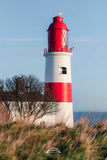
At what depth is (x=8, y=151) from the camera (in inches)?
237

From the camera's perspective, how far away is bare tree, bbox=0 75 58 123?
24.0m

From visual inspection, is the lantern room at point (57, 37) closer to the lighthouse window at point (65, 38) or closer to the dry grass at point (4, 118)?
the lighthouse window at point (65, 38)

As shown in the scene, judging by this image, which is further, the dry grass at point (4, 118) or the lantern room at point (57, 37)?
the lantern room at point (57, 37)

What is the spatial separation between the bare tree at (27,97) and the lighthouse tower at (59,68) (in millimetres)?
674

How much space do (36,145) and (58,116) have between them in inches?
735

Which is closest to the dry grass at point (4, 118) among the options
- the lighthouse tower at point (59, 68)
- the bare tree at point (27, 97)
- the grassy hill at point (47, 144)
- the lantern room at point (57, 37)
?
the grassy hill at point (47, 144)

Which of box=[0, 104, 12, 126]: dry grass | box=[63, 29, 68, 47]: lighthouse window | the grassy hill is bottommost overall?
the grassy hill

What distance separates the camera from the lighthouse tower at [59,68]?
24.9 m

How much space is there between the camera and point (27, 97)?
24266 millimetres

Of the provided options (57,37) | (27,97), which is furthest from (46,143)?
(57,37)

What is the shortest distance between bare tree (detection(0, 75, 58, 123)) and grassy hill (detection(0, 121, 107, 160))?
15522mm

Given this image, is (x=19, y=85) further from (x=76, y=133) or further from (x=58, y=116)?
(x=76, y=133)

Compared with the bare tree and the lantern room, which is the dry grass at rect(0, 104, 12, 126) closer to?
the bare tree

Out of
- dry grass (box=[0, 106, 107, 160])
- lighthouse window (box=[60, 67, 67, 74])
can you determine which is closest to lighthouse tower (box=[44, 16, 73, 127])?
lighthouse window (box=[60, 67, 67, 74])
